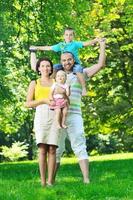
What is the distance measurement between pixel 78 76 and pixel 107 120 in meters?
20.0

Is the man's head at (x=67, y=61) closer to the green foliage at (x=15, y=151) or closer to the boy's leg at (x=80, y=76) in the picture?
the boy's leg at (x=80, y=76)

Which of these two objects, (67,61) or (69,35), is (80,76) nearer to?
(67,61)

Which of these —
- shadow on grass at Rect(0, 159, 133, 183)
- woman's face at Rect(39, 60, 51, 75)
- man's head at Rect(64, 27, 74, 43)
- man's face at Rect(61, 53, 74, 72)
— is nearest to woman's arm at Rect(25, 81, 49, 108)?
woman's face at Rect(39, 60, 51, 75)

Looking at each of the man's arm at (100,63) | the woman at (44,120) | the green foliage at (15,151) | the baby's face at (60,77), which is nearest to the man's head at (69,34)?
the man's arm at (100,63)

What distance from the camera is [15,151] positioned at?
42.9 meters

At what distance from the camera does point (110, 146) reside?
138 feet

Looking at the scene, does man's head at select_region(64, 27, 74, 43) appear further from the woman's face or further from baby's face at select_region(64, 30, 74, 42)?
the woman's face

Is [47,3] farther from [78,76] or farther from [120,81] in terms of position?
[120,81]

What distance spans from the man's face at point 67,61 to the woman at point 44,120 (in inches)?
14.8

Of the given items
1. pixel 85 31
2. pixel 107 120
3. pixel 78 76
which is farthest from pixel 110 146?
pixel 78 76

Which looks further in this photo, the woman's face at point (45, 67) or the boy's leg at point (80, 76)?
the boy's leg at point (80, 76)

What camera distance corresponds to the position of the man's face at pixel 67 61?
28.8ft

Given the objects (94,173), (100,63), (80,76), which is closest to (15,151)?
(94,173)

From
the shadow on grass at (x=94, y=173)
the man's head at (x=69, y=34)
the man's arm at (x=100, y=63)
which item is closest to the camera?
the man's arm at (x=100, y=63)
